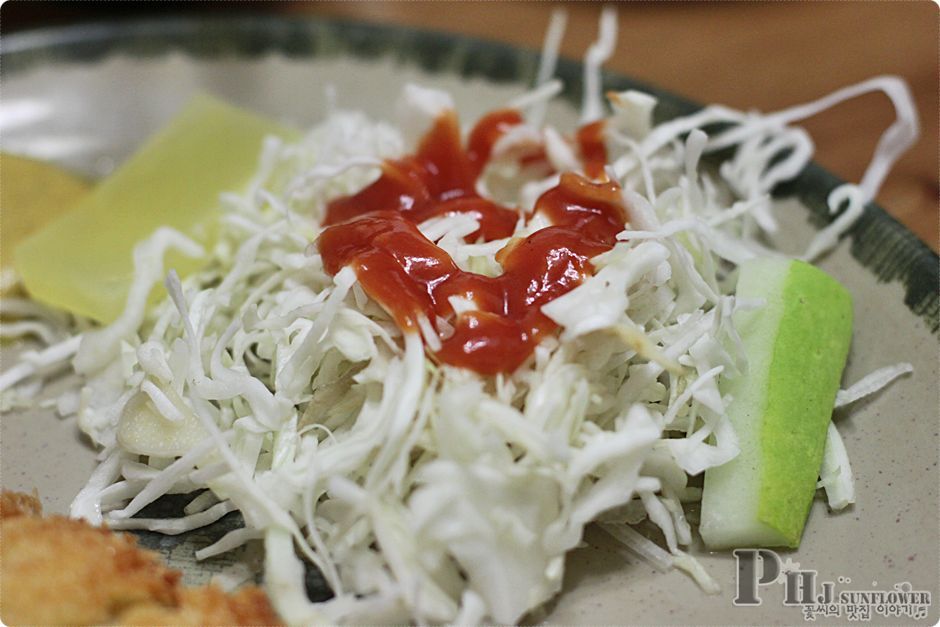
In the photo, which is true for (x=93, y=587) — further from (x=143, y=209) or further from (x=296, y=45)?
(x=296, y=45)

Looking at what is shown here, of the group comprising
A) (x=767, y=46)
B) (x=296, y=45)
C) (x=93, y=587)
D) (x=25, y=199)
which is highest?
(x=767, y=46)

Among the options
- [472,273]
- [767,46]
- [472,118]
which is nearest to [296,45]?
Result: [472,118]

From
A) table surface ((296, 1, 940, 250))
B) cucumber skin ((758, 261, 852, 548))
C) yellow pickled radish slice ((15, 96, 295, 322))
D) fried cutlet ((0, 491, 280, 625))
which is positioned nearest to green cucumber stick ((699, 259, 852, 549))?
cucumber skin ((758, 261, 852, 548))

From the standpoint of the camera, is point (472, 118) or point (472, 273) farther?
point (472, 118)

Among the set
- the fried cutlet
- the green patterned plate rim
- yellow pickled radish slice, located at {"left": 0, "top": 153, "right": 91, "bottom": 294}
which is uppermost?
the green patterned plate rim

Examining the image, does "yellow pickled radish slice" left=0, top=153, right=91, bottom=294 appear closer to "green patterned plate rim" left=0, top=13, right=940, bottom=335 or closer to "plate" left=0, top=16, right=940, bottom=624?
"plate" left=0, top=16, right=940, bottom=624

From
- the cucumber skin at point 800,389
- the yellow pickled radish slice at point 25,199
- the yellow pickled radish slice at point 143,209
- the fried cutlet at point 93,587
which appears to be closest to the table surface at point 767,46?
the cucumber skin at point 800,389
